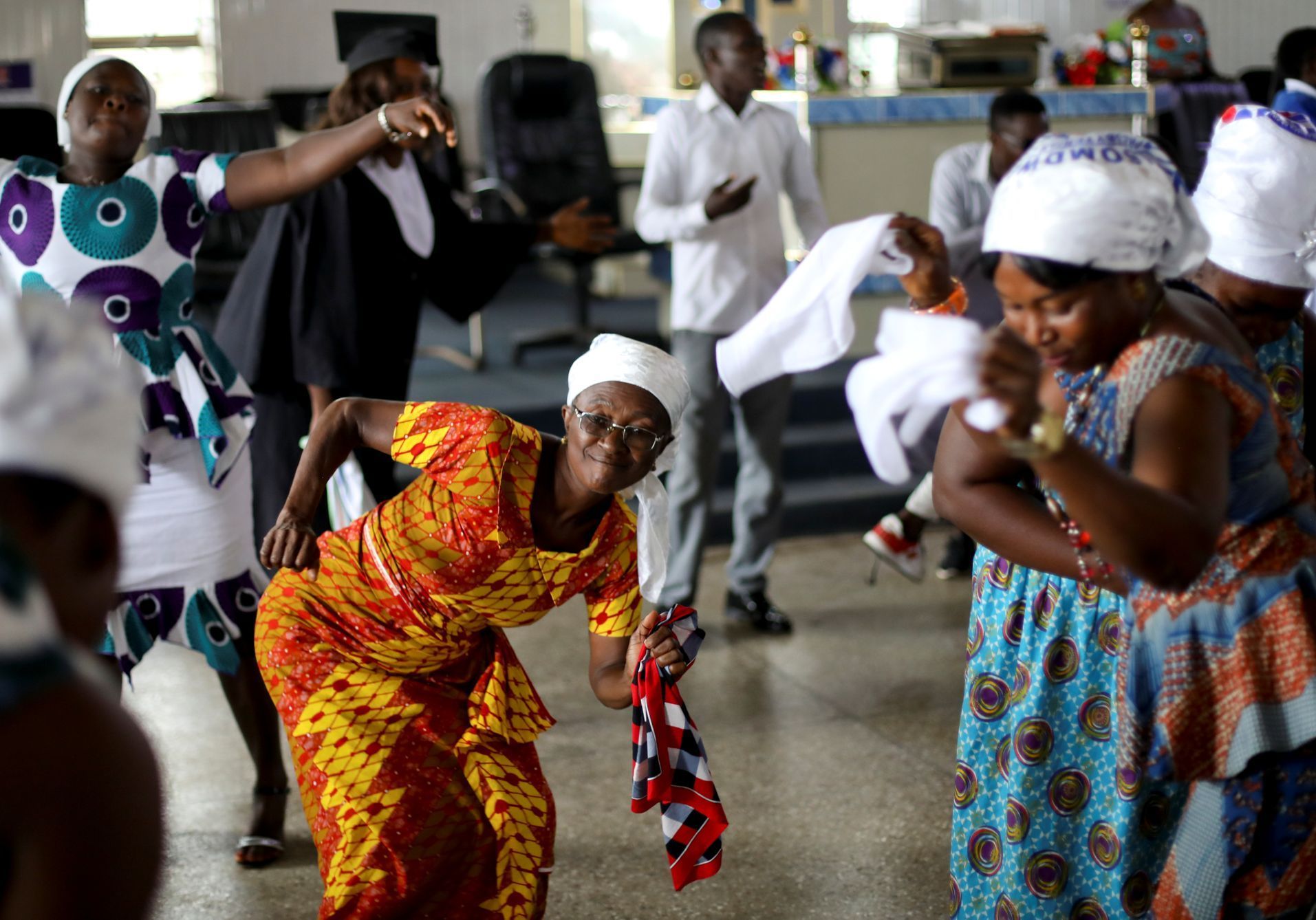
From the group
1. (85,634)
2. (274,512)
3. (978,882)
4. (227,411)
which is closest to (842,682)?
(274,512)

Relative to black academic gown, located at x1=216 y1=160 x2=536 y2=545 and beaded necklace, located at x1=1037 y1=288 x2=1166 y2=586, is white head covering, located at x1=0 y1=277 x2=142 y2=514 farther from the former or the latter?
black academic gown, located at x1=216 y1=160 x2=536 y2=545

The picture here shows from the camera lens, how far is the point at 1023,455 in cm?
148

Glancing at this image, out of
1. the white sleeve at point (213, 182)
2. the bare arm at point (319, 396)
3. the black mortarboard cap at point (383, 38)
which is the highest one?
the black mortarboard cap at point (383, 38)

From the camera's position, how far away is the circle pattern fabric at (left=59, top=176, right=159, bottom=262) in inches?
122

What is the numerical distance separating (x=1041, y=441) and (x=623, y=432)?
3.87ft

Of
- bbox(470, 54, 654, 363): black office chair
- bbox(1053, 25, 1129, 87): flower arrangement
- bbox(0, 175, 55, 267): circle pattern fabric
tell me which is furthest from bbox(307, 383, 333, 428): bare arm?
bbox(1053, 25, 1129, 87): flower arrangement

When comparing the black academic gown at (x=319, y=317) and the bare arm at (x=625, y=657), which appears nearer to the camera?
the bare arm at (x=625, y=657)

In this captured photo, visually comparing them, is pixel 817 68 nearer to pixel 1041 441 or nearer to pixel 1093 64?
Result: pixel 1093 64

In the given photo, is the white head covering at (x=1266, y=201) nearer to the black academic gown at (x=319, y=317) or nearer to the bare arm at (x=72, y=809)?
the bare arm at (x=72, y=809)

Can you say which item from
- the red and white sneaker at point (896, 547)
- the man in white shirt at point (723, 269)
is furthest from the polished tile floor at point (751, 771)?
the man in white shirt at point (723, 269)

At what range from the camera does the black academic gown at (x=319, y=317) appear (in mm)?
4074

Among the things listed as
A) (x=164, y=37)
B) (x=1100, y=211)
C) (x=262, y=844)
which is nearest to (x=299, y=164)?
(x=262, y=844)

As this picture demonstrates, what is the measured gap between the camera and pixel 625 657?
8.74ft

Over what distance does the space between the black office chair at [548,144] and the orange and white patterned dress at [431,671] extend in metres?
4.90
